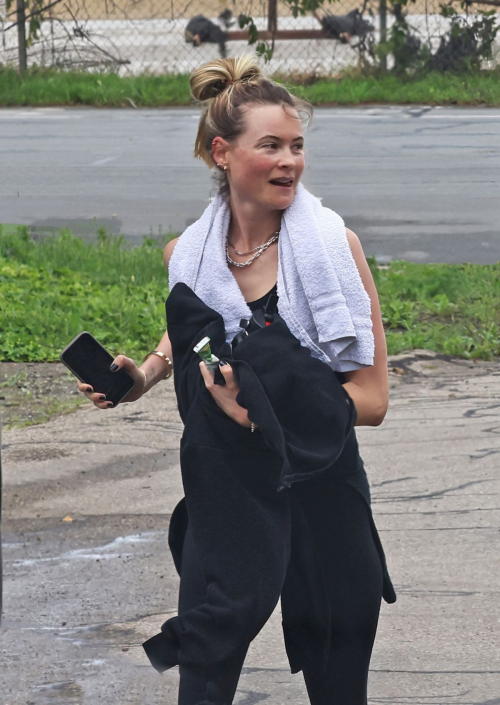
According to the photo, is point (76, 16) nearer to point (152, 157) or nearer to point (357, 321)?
point (152, 157)

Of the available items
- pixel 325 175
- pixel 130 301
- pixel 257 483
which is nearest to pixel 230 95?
pixel 257 483

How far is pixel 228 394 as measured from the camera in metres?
2.38

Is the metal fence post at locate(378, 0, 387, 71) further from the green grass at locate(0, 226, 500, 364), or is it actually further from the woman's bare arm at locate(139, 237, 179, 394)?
the woman's bare arm at locate(139, 237, 179, 394)

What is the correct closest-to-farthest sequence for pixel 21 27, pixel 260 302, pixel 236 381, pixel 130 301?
pixel 236 381 → pixel 260 302 → pixel 130 301 → pixel 21 27

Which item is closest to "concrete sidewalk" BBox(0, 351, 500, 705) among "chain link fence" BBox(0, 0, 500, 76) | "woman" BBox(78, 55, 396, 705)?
"woman" BBox(78, 55, 396, 705)

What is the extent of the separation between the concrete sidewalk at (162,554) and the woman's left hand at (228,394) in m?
1.24

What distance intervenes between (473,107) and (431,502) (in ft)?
33.9

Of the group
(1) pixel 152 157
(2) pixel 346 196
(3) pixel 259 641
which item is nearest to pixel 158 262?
(2) pixel 346 196

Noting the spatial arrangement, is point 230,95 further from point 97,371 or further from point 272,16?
point 272,16

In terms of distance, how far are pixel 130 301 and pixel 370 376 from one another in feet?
16.9

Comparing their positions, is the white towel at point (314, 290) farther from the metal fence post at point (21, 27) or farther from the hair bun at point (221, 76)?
the metal fence post at point (21, 27)

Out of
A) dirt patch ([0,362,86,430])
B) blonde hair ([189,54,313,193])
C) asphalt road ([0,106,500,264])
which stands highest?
blonde hair ([189,54,313,193])

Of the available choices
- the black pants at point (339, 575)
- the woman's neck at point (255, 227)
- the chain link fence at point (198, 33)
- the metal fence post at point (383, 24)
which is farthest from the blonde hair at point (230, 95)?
the metal fence post at point (383, 24)

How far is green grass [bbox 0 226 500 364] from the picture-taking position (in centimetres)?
691
